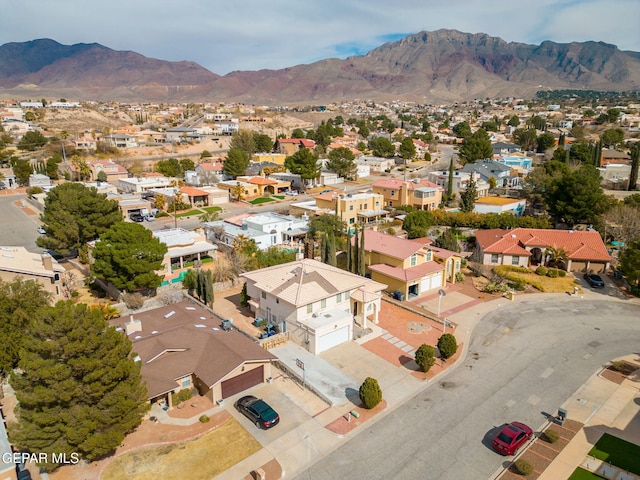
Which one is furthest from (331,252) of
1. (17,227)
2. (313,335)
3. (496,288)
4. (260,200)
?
(17,227)

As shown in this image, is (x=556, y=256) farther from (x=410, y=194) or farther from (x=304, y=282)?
(x=304, y=282)

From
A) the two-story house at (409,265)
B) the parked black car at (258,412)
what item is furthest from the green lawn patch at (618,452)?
the two-story house at (409,265)

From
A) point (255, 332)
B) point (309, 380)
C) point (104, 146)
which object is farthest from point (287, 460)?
point (104, 146)

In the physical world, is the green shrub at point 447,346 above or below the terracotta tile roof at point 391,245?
below

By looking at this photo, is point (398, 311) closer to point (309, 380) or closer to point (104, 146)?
point (309, 380)

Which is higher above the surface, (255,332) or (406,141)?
(406,141)

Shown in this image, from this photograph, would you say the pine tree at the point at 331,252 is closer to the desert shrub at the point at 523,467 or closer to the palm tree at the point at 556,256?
the palm tree at the point at 556,256
